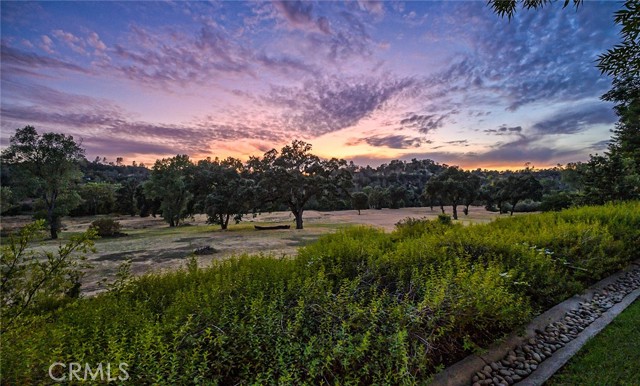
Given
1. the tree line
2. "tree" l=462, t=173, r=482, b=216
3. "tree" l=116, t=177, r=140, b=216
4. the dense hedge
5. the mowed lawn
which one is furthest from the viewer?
"tree" l=116, t=177, r=140, b=216

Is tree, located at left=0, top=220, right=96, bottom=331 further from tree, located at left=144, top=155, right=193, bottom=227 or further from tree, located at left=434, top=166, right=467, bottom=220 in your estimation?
tree, located at left=434, top=166, right=467, bottom=220

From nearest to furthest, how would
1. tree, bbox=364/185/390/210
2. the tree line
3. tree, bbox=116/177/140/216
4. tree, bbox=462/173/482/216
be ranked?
the tree line, tree, bbox=462/173/482/216, tree, bbox=116/177/140/216, tree, bbox=364/185/390/210

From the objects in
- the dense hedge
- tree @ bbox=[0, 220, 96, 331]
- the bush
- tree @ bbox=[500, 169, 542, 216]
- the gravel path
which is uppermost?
tree @ bbox=[500, 169, 542, 216]

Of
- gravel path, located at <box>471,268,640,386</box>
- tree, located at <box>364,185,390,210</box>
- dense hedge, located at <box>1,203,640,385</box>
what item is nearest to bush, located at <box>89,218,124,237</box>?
dense hedge, located at <box>1,203,640,385</box>

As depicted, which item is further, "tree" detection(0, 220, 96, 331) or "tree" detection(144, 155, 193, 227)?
"tree" detection(144, 155, 193, 227)

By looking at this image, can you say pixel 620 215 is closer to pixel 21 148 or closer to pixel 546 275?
pixel 546 275

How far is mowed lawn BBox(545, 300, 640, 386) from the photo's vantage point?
3434 mm

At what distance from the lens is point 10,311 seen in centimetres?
247

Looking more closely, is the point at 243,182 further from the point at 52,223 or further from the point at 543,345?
the point at 543,345

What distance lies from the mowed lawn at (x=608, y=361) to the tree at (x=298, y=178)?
23.5 meters

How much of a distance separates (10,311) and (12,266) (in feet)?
1.86

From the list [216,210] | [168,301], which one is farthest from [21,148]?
[168,301]

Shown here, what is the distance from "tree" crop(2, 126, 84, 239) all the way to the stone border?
34.2 m

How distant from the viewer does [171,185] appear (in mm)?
35375
